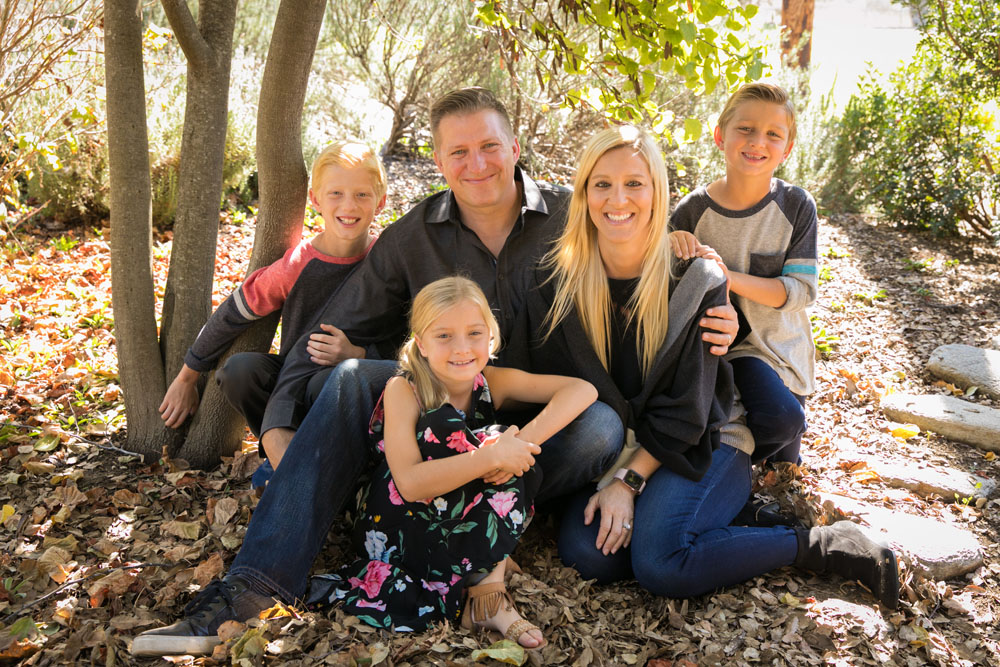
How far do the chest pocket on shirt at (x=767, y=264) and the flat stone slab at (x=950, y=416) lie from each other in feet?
4.82

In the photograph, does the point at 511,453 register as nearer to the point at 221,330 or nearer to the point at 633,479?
the point at 633,479

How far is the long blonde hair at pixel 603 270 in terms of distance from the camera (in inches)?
104

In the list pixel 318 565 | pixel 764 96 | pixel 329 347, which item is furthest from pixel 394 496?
pixel 764 96

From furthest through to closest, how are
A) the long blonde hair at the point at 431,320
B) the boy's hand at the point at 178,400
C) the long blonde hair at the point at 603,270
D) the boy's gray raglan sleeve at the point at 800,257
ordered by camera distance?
the boy's hand at the point at 178,400 < the boy's gray raglan sleeve at the point at 800,257 < the long blonde hair at the point at 603,270 < the long blonde hair at the point at 431,320

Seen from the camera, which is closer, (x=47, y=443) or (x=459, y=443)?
(x=459, y=443)

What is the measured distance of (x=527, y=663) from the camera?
2189 mm

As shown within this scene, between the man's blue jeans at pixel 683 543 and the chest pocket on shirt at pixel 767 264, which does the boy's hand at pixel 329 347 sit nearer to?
the man's blue jeans at pixel 683 543

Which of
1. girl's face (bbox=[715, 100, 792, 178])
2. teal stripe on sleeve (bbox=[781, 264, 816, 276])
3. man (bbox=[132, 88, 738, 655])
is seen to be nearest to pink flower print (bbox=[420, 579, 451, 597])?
man (bbox=[132, 88, 738, 655])

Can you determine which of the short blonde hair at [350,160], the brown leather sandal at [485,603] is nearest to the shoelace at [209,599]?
the brown leather sandal at [485,603]

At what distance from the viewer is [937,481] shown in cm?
328

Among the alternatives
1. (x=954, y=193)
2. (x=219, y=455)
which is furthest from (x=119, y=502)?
(x=954, y=193)

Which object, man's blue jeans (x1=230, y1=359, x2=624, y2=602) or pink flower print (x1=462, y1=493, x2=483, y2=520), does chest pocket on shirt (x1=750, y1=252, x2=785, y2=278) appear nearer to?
man's blue jeans (x1=230, y1=359, x2=624, y2=602)

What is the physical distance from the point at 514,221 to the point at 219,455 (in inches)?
63.9

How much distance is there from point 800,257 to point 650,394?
33.5 inches
